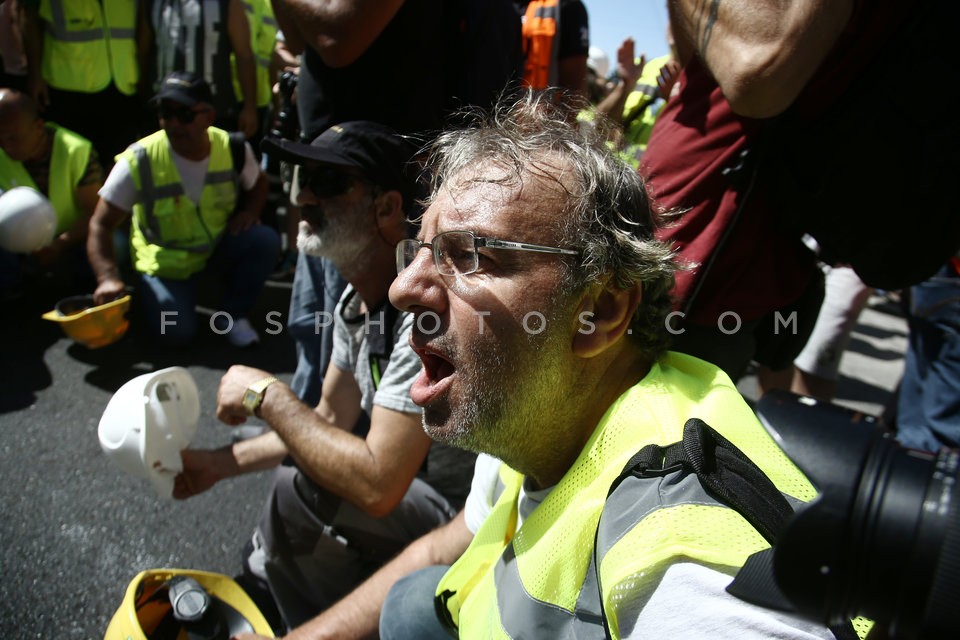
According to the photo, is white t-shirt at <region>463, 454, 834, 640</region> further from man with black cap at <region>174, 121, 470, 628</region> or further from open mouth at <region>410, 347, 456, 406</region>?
man with black cap at <region>174, 121, 470, 628</region>

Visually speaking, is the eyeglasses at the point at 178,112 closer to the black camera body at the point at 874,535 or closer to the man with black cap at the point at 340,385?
the man with black cap at the point at 340,385

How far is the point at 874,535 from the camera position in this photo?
487 millimetres

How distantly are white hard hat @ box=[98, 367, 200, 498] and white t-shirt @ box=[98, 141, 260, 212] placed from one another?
217 cm

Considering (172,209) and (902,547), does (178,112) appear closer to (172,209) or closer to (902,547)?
(172,209)

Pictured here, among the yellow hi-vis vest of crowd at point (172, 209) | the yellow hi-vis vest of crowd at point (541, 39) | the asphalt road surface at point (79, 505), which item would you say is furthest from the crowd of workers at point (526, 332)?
the yellow hi-vis vest of crowd at point (172, 209)

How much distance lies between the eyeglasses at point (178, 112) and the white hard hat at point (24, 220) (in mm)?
774

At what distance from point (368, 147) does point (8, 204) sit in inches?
101

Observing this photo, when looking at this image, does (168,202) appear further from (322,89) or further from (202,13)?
(322,89)

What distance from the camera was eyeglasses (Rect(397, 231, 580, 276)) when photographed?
1173 millimetres

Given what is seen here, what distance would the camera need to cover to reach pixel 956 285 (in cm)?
243

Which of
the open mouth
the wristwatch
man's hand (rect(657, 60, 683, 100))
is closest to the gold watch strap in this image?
the wristwatch

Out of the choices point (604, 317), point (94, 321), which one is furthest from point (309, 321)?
point (604, 317)

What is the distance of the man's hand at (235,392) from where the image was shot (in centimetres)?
183

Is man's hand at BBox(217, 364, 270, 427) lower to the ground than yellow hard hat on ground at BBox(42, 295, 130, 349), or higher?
higher
